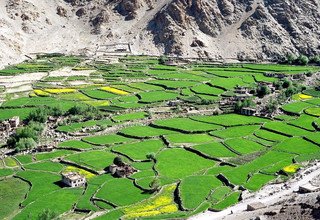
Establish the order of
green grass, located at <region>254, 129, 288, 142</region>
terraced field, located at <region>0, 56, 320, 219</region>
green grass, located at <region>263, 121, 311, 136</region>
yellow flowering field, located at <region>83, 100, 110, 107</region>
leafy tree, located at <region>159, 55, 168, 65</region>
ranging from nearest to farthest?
terraced field, located at <region>0, 56, 320, 219</region>, green grass, located at <region>254, 129, 288, 142</region>, green grass, located at <region>263, 121, 311, 136</region>, yellow flowering field, located at <region>83, 100, 110, 107</region>, leafy tree, located at <region>159, 55, 168, 65</region>

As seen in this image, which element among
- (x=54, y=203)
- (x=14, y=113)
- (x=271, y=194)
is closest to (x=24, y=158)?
(x=54, y=203)

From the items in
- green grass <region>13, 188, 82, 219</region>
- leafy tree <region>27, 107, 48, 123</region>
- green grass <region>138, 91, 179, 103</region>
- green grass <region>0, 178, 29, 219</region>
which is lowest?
green grass <region>138, 91, 179, 103</region>

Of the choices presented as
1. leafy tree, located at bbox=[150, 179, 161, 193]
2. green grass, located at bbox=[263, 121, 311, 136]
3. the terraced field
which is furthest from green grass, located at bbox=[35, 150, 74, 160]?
green grass, located at bbox=[263, 121, 311, 136]

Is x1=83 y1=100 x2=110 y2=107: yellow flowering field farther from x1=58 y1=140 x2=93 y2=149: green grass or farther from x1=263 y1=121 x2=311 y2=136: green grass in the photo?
x1=263 y1=121 x2=311 y2=136: green grass

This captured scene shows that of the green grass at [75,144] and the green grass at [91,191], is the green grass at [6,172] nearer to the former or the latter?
the green grass at [75,144]

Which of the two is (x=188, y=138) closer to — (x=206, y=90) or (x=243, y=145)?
(x=243, y=145)

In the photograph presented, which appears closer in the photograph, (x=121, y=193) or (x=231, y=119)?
(x=121, y=193)
